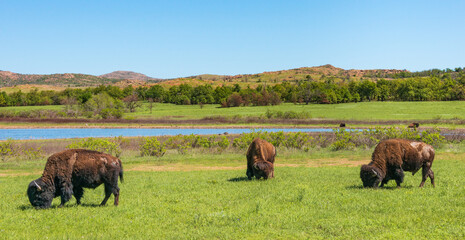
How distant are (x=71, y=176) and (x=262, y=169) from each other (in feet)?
28.0

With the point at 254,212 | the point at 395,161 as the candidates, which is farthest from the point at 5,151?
the point at 395,161

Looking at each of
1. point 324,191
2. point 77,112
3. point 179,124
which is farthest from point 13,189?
point 77,112

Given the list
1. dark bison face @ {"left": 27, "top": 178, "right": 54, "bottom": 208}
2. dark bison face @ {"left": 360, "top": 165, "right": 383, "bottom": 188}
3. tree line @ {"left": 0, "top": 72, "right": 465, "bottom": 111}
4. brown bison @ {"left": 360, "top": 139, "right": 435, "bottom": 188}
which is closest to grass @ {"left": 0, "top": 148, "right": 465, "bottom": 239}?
dark bison face @ {"left": 27, "top": 178, "right": 54, "bottom": 208}

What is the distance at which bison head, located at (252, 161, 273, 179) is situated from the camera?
17859mm

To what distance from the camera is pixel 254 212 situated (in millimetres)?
11953

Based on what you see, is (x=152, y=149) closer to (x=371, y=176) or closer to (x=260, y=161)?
(x=260, y=161)

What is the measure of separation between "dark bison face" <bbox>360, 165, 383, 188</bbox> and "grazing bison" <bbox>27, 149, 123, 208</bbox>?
31.2 feet

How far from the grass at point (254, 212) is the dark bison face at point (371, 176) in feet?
1.46

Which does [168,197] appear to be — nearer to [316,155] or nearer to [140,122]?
[316,155]

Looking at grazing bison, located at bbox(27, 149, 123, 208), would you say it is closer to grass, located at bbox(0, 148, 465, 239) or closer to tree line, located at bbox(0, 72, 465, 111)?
grass, located at bbox(0, 148, 465, 239)

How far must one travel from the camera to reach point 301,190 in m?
15.0

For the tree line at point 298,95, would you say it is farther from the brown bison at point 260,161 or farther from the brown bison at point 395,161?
the brown bison at point 395,161

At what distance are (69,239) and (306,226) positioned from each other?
6284mm

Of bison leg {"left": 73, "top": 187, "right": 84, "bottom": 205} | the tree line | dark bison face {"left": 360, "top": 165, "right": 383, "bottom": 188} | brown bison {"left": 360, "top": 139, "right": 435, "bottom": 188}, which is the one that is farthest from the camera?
the tree line
